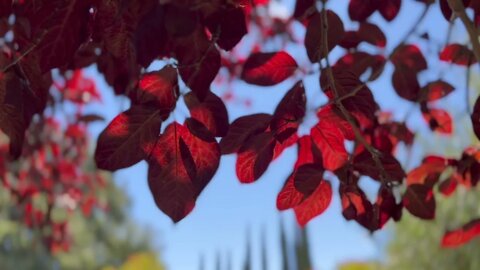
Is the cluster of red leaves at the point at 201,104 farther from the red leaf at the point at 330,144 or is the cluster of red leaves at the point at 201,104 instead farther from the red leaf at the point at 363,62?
the red leaf at the point at 363,62

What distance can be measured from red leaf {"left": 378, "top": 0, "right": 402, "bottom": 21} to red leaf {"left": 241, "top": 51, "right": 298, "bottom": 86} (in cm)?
18

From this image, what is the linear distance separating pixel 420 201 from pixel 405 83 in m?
0.27

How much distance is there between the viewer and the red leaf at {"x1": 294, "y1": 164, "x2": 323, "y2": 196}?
87cm

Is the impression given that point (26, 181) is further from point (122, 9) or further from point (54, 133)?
point (122, 9)

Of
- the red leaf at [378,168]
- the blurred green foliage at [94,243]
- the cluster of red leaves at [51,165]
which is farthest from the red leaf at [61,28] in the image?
the blurred green foliage at [94,243]

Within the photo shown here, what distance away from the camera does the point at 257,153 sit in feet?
2.69

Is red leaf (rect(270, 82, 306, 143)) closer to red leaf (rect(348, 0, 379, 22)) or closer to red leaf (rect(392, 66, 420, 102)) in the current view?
red leaf (rect(348, 0, 379, 22))

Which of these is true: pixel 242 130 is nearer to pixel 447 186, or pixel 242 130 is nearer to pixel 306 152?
pixel 306 152

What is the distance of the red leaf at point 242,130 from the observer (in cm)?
84

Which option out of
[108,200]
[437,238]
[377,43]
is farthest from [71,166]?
[108,200]

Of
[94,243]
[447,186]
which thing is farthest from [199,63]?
[94,243]

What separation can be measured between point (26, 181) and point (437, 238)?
5678mm

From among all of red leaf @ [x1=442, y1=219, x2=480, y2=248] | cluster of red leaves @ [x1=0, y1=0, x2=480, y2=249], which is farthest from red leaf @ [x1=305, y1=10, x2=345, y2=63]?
red leaf @ [x1=442, y1=219, x2=480, y2=248]

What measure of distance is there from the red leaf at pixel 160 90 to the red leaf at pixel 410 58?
647 mm
